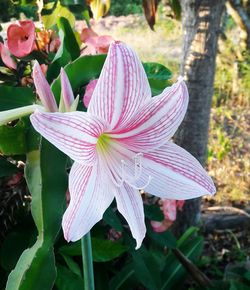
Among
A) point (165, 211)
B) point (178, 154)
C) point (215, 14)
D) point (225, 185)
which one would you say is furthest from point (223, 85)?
point (178, 154)

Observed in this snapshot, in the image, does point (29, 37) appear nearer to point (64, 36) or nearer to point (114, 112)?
point (64, 36)

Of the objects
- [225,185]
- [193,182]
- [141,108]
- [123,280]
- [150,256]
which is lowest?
[225,185]

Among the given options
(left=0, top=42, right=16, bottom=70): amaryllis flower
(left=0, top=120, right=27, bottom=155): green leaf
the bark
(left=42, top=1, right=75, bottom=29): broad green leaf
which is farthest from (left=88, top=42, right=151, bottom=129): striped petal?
the bark

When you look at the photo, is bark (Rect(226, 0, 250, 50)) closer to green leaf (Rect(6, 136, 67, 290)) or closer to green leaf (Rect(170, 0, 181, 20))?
green leaf (Rect(170, 0, 181, 20))

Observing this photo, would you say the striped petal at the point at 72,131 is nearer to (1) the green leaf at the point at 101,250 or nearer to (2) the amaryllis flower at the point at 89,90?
(2) the amaryllis flower at the point at 89,90

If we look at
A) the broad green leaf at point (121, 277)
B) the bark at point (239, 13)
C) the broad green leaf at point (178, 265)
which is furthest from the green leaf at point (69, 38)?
the bark at point (239, 13)

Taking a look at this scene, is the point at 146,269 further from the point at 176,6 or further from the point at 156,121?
the point at 176,6
